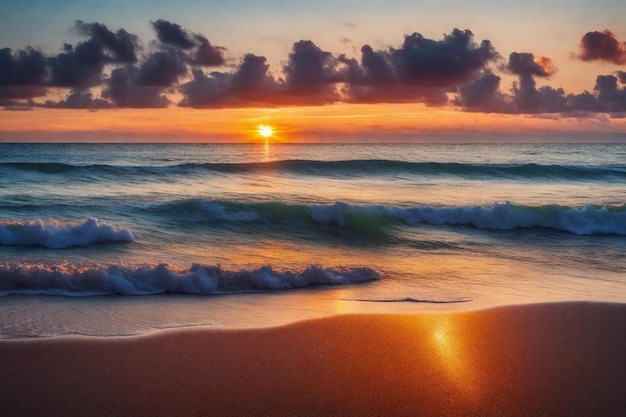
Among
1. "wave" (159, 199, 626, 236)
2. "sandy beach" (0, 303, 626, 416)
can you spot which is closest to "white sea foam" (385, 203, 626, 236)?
"wave" (159, 199, 626, 236)

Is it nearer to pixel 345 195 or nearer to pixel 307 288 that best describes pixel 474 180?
pixel 345 195

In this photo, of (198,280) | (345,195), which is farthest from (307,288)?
(345,195)

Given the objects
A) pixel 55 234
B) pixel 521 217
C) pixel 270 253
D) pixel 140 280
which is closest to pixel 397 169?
pixel 521 217

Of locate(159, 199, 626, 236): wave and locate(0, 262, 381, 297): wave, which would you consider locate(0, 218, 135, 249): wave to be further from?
locate(159, 199, 626, 236): wave

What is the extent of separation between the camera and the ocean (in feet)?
24.2

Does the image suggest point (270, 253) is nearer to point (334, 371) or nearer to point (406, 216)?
point (406, 216)

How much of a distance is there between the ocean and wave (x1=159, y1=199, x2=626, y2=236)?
0.05 metres

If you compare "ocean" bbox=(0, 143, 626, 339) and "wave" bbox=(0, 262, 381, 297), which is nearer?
"ocean" bbox=(0, 143, 626, 339)

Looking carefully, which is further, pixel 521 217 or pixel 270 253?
pixel 521 217

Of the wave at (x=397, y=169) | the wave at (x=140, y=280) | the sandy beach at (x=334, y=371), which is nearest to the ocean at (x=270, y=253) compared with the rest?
the wave at (x=140, y=280)

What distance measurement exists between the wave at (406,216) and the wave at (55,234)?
3.37 m

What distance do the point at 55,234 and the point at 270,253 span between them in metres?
4.15

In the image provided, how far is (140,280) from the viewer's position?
26.9 ft

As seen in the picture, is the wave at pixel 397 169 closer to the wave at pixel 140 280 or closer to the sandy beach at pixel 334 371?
the wave at pixel 140 280
